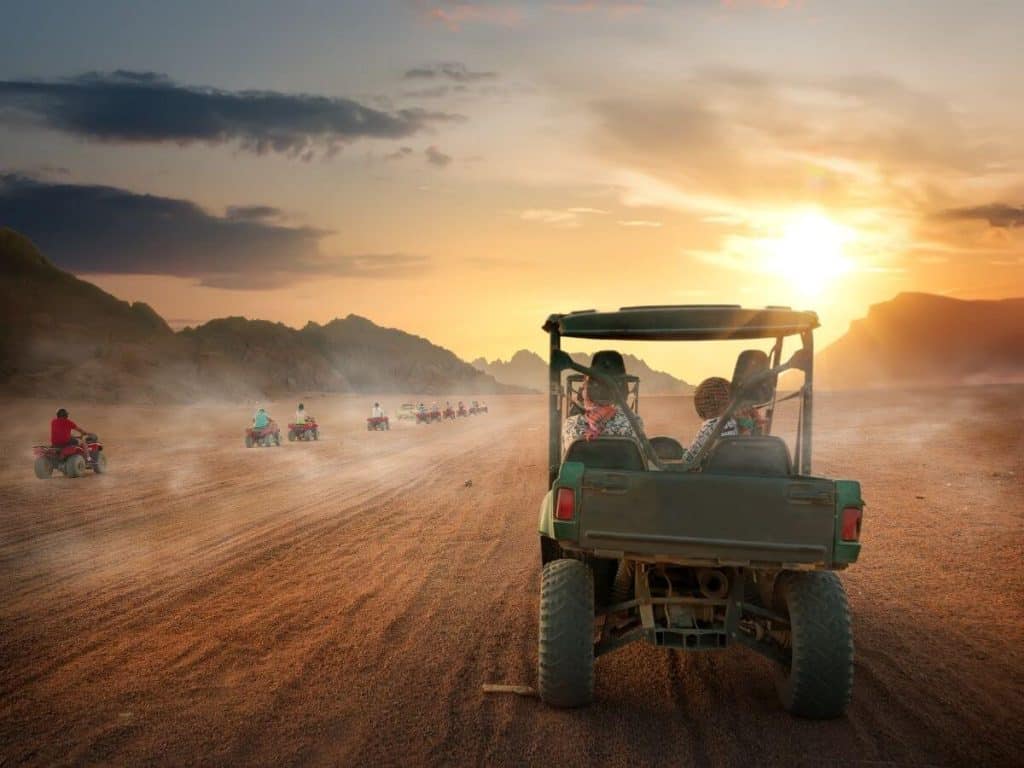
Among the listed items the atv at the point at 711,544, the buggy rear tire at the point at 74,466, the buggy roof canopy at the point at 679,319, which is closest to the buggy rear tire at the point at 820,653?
the atv at the point at 711,544

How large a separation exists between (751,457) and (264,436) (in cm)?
2886

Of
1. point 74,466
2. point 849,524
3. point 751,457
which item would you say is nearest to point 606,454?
point 751,457

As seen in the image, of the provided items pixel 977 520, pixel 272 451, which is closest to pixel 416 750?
pixel 977 520

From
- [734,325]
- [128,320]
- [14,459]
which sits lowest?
[14,459]

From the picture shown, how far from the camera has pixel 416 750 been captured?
4.93 meters

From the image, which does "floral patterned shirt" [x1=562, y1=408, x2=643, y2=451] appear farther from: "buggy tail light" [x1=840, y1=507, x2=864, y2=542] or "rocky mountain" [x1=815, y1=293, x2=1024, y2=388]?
"rocky mountain" [x1=815, y1=293, x2=1024, y2=388]

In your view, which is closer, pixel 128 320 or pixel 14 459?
pixel 14 459

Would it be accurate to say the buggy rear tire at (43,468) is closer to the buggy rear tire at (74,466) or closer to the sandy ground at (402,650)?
the buggy rear tire at (74,466)

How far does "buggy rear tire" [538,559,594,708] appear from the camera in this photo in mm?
5434

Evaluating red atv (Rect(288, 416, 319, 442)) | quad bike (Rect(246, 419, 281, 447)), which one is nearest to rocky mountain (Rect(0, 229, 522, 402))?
red atv (Rect(288, 416, 319, 442))

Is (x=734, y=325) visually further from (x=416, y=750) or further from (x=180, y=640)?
(x=180, y=640)

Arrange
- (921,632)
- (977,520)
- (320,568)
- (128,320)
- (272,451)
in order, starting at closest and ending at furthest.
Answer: (921,632)
(320,568)
(977,520)
(272,451)
(128,320)

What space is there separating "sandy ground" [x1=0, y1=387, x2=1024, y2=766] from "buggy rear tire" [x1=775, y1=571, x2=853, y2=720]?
129mm

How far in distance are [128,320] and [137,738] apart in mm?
163058
